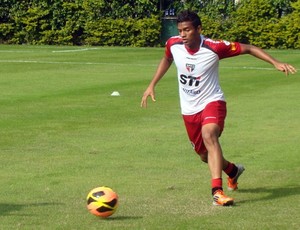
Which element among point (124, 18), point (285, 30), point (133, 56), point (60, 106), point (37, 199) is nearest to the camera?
point (37, 199)

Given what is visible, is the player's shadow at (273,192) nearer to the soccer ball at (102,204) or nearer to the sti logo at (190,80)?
the sti logo at (190,80)

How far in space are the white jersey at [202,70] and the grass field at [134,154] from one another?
40.6 inches

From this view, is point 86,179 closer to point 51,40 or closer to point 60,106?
point 60,106

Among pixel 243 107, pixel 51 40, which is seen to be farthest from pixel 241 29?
pixel 243 107

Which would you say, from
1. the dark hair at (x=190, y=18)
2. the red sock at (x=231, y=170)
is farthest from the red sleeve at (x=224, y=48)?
the red sock at (x=231, y=170)

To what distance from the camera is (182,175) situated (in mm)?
11273

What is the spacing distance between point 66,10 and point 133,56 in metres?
9.63

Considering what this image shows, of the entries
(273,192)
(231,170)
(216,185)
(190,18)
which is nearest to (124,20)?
(231,170)

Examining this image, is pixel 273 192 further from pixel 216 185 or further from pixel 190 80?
pixel 190 80

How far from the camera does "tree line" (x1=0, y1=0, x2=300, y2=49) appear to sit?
42375 millimetres

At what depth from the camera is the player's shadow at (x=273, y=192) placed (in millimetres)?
9836

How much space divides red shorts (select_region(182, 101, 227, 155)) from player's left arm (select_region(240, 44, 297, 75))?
619 mm

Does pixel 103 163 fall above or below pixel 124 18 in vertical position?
above

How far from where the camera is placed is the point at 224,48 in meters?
9.90
